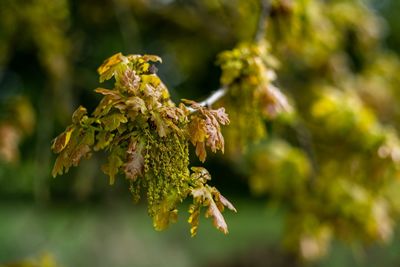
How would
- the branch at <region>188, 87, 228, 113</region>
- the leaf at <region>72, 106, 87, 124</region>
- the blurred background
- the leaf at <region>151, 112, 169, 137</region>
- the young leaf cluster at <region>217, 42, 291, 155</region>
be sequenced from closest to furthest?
the leaf at <region>151, 112, 169, 137</region>, the leaf at <region>72, 106, 87, 124</region>, the branch at <region>188, 87, 228, 113</region>, the young leaf cluster at <region>217, 42, 291, 155</region>, the blurred background

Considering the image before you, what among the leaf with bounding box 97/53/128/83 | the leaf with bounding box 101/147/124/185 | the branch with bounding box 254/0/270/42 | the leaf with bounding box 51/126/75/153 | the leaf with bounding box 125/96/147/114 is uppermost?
the branch with bounding box 254/0/270/42

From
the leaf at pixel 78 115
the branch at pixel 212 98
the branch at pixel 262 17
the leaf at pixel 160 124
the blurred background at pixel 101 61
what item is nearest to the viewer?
the leaf at pixel 160 124

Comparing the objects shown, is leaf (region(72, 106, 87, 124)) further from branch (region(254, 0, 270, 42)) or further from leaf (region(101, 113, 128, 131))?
branch (region(254, 0, 270, 42))

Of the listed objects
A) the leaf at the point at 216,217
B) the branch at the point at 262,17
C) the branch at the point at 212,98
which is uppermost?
the branch at the point at 262,17

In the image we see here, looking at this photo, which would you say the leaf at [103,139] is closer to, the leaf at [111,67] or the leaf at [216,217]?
the leaf at [111,67]

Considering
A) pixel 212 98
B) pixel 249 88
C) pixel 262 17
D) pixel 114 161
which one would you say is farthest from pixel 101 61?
pixel 114 161

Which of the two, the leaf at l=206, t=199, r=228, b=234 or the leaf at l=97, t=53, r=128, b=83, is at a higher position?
the leaf at l=97, t=53, r=128, b=83

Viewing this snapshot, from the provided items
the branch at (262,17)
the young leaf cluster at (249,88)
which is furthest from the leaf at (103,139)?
the branch at (262,17)

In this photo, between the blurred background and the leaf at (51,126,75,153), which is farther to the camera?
the blurred background

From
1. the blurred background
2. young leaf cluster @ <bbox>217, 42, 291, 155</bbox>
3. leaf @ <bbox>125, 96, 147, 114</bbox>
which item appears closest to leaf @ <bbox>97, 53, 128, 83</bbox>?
leaf @ <bbox>125, 96, 147, 114</bbox>
